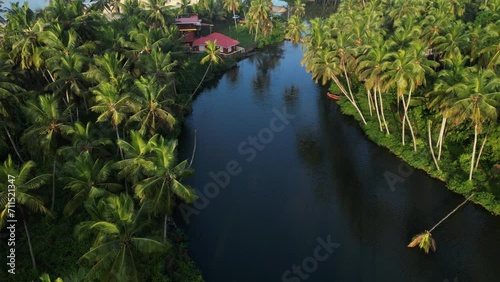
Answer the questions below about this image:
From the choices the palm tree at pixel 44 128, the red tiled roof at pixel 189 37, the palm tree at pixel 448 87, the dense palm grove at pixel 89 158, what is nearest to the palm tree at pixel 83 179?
the dense palm grove at pixel 89 158

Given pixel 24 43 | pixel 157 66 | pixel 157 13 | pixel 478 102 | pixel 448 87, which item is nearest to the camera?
pixel 478 102

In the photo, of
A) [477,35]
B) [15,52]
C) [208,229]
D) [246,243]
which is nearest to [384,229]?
[246,243]

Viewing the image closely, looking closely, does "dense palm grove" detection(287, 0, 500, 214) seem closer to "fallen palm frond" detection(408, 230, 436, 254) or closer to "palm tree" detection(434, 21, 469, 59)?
"palm tree" detection(434, 21, 469, 59)

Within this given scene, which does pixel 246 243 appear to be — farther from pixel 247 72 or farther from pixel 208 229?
pixel 247 72

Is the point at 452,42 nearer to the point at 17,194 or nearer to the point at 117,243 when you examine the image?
the point at 117,243

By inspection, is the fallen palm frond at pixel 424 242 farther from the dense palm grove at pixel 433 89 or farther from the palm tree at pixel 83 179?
the palm tree at pixel 83 179

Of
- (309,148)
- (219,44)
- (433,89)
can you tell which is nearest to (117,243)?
(309,148)

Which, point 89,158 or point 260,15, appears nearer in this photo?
point 89,158

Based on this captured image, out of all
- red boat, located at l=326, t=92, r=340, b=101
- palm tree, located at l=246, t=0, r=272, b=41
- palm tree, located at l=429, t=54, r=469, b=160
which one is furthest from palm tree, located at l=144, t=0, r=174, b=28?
palm tree, located at l=429, t=54, r=469, b=160
